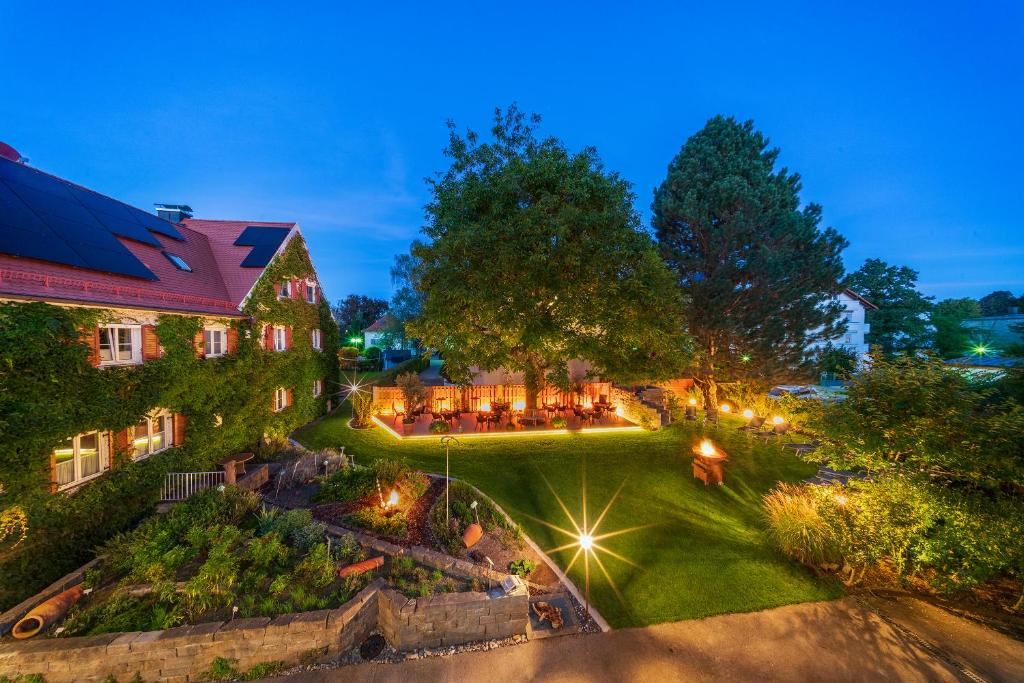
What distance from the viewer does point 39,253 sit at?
8.35 metres

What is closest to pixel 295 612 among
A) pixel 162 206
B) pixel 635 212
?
pixel 635 212

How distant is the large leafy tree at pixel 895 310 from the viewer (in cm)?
3553

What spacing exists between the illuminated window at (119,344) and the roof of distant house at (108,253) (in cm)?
74

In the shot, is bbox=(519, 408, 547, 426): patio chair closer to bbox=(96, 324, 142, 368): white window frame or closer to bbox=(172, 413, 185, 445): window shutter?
bbox=(172, 413, 185, 445): window shutter

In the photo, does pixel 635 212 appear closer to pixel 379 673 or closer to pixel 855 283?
pixel 379 673

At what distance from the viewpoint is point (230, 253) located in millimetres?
15734

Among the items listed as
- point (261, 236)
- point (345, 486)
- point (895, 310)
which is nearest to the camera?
point (345, 486)

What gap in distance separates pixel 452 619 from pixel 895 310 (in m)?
49.2

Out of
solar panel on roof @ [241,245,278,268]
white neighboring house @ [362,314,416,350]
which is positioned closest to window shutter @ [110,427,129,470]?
solar panel on roof @ [241,245,278,268]

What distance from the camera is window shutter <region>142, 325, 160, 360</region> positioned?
31.7 feet

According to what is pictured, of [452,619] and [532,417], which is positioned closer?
[452,619]

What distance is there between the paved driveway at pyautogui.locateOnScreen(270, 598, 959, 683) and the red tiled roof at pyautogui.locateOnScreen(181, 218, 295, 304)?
1384 centimetres

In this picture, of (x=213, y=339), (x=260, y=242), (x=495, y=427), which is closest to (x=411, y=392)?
(x=495, y=427)

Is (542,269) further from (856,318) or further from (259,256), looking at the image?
(856,318)
